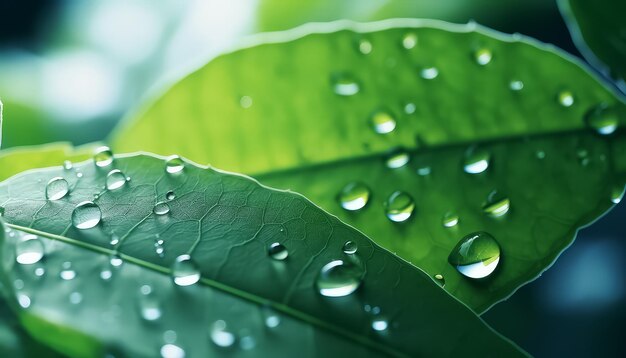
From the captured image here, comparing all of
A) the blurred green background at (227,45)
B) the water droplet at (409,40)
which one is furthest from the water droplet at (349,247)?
the blurred green background at (227,45)

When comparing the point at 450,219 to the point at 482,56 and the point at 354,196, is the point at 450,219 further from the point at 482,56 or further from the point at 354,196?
the point at 482,56

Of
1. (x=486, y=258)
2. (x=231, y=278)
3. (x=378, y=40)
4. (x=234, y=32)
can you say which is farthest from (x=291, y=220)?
(x=234, y=32)

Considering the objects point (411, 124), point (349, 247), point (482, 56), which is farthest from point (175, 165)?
point (482, 56)

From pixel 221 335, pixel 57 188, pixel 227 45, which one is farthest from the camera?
pixel 227 45

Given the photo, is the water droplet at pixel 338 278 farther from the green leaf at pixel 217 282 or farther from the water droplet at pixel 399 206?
the water droplet at pixel 399 206

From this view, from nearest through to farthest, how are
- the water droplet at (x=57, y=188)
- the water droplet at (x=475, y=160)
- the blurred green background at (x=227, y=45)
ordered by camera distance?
the water droplet at (x=57, y=188) → the water droplet at (x=475, y=160) → the blurred green background at (x=227, y=45)

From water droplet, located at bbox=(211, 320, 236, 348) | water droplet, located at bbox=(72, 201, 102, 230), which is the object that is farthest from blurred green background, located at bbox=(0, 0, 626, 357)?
water droplet, located at bbox=(211, 320, 236, 348)

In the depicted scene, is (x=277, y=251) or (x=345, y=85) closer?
(x=277, y=251)
